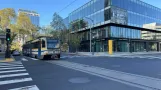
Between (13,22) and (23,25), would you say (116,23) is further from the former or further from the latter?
(23,25)

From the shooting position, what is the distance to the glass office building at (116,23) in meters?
47.4

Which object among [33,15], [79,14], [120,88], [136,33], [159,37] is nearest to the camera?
[120,88]

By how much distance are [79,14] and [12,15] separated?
23319 millimetres

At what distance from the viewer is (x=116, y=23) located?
154 feet

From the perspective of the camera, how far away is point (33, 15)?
75312 millimetres

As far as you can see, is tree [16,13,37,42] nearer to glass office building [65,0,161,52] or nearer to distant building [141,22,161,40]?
glass office building [65,0,161,52]

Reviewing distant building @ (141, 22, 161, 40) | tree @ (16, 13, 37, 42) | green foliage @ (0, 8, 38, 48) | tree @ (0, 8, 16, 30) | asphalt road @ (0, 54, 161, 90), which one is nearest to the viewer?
asphalt road @ (0, 54, 161, 90)

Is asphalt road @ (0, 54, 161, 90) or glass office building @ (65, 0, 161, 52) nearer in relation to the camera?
asphalt road @ (0, 54, 161, 90)

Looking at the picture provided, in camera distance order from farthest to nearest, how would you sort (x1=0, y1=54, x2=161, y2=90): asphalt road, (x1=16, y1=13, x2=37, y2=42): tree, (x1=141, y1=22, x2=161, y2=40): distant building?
1. (x1=141, y1=22, x2=161, y2=40): distant building
2. (x1=16, y1=13, x2=37, y2=42): tree
3. (x1=0, y1=54, x2=161, y2=90): asphalt road

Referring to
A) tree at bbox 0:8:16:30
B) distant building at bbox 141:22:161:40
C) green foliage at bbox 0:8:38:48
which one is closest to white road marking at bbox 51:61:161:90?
green foliage at bbox 0:8:38:48

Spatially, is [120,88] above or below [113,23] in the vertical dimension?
below

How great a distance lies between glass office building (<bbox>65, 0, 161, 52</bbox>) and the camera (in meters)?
47.4

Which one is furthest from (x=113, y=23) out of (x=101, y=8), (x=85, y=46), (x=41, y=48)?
(x=41, y=48)

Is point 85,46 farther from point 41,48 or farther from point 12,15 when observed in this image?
point 41,48
